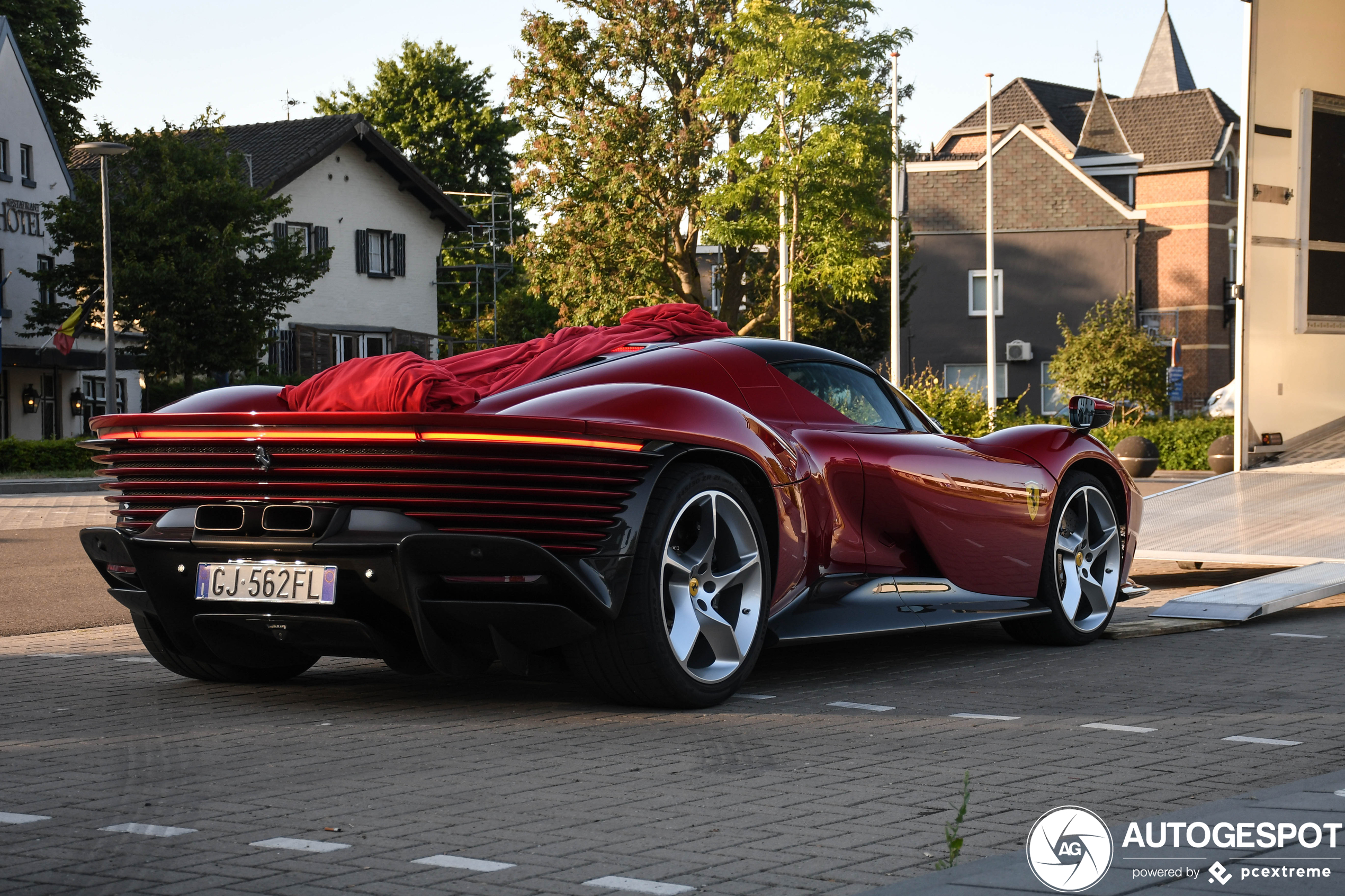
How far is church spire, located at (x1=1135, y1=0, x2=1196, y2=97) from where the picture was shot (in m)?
75.3

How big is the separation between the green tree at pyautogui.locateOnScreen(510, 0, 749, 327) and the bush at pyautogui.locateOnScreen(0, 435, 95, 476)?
1171 cm

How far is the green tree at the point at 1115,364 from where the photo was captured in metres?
38.5

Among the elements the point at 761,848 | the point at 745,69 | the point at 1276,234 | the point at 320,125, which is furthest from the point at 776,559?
the point at 320,125

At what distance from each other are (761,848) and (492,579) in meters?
1.74

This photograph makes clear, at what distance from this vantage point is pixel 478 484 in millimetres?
5238

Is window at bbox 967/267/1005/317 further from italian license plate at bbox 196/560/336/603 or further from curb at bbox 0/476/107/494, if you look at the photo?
italian license plate at bbox 196/560/336/603

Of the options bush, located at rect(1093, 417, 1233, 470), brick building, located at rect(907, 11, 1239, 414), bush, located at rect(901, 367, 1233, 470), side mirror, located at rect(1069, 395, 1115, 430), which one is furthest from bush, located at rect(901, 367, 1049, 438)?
brick building, located at rect(907, 11, 1239, 414)

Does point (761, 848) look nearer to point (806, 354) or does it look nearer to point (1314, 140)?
point (806, 354)

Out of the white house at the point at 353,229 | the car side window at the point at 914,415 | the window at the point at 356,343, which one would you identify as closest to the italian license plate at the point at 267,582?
the car side window at the point at 914,415

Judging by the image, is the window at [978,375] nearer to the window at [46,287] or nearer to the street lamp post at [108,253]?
the window at [46,287]

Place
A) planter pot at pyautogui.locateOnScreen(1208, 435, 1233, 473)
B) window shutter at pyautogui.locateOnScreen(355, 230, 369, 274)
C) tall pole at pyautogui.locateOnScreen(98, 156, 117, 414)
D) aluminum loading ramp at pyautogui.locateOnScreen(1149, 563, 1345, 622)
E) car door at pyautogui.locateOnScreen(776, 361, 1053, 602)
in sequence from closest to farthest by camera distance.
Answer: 1. car door at pyautogui.locateOnScreen(776, 361, 1053, 602)
2. aluminum loading ramp at pyautogui.locateOnScreen(1149, 563, 1345, 622)
3. planter pot at pyautogui.locateOnScreen(1208, 435, 1233, 473)
4. tall pole at pyautogui.locateOnScreen(98, 156, 117, 414)
5. window shutter at pyautogui.locateOnScreen(355, 230, 369, 274)

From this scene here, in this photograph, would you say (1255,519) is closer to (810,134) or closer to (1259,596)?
(1259,596)

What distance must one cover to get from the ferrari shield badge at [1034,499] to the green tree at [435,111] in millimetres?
63430

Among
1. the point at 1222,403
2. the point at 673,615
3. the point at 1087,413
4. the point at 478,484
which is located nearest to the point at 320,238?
the point at 1222,403
